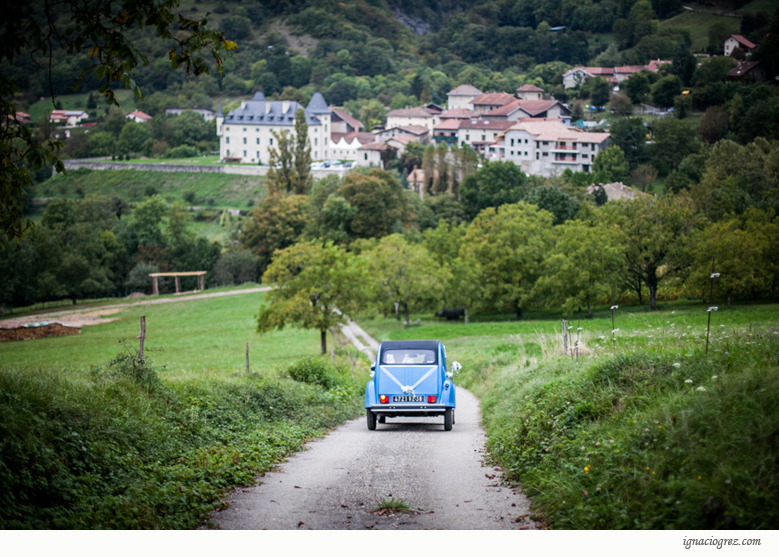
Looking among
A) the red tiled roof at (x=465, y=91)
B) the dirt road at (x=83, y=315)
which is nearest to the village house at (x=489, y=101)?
the red tiled roof at (x=465, y=91)

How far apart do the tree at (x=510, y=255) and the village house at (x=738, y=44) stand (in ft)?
103

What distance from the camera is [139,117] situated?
124375 mm

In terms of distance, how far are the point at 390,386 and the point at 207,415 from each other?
4169 mm

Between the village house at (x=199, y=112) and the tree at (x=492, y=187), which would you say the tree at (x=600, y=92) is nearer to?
the tree at (x=492, y=187)

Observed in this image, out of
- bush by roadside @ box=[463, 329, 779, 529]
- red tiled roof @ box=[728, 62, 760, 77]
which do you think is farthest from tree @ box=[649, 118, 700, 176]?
bush by roadside @ box=[463, 329, 779, 529]

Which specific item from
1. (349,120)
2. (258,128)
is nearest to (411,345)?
(258,128)

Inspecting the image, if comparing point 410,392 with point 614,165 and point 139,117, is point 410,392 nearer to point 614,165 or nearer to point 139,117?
point 614,165

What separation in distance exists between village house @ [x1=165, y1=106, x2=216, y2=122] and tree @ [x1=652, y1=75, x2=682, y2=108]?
358 ft

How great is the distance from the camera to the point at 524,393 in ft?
42.7

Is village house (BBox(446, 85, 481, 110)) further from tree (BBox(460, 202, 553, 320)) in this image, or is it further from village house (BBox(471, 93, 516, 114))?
tree (BBox(460, 202, 553, 320))

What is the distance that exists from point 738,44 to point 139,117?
124077 millimetres

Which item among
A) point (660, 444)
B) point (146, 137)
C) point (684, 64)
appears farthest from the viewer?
point (146, 137)

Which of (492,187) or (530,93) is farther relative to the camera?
(530,93)
